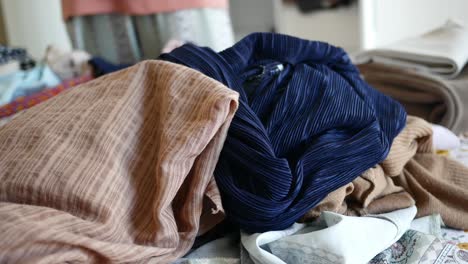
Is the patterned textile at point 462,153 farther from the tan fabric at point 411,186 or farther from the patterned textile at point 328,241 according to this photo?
the patterned textile at point 328,241

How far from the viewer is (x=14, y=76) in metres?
1.10

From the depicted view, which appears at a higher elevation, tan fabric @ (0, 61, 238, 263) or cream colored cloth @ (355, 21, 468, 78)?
tan fabric @ (0, 61, 238, 263)

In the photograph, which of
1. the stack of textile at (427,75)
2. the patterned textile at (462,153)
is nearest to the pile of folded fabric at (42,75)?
the stack of textile at (427,75)

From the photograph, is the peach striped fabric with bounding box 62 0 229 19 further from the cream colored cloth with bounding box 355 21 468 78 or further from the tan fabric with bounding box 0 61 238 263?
the tan fabric with bounding box 0 61 238 263

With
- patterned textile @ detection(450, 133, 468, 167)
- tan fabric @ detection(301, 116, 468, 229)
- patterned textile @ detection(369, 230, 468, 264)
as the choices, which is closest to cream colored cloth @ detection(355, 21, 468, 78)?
patterned textile @ detection(450, 133, 468, 167)

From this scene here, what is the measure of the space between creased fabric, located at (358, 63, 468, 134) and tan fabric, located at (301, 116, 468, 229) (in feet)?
0.55

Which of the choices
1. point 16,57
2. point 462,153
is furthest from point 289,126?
point 16,57

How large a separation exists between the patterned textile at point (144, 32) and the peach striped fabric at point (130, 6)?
0.02 meters

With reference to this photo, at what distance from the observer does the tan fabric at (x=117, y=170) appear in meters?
0.35

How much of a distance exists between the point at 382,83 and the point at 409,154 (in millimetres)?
298

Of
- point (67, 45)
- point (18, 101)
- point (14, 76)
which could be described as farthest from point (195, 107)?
point (67, 45)

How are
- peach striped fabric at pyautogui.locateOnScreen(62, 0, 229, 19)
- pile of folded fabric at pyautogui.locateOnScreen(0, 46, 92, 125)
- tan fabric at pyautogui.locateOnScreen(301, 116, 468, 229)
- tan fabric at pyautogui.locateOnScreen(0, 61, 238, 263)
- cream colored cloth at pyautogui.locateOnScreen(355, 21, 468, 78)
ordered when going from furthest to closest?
1. peach striped fabric at pyautogui.locateOnScreen(62, 0, 229, 19)
2. pile of folded fabric at pyautogui.locateOnScreen(0, 46, 92, 125)
3. cream colored cloth at pyautogui.locateOnScreen(355, 21, 468, 78)
4. tan fabric at pyautogui.locateOnScreen(301, 116, 468, 229)
5. tan fabric at pyautogui.locateOnScreen(0, 61, 238, 263)

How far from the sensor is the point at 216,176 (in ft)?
1.47

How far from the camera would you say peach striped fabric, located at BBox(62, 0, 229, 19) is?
1.22 m
